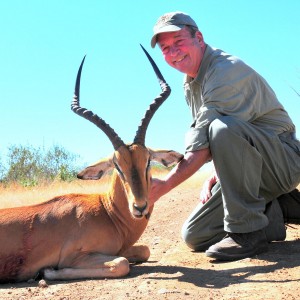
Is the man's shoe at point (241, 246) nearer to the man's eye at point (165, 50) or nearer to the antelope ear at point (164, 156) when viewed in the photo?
the antelope ear at point (164, 156)

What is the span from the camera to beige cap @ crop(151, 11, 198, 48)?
6723 millimetres

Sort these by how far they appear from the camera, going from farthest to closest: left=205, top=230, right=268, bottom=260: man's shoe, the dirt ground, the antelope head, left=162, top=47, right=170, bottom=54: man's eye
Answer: left=162, top=47, right=170, bottom=54: man's eye < left=205, top=230, right=268, bottom=260: man's shoe < the antelope head < the dirt ground

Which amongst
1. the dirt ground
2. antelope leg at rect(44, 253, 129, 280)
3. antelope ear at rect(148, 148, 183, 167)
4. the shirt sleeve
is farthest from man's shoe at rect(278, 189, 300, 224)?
antelope leg at rect(44, 253, 129, 280)

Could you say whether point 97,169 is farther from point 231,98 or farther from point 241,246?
point 241,246

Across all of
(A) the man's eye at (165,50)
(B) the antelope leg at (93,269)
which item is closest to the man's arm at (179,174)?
(B) the antelope leg at (93,269)

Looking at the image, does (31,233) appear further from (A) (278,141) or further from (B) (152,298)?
(A) (278,141)

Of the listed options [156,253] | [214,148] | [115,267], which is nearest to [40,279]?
[115,267]

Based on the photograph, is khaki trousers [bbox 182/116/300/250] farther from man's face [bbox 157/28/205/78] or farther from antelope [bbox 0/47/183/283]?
man's face [bbox 157/28/205/78]

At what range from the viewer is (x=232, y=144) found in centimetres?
621

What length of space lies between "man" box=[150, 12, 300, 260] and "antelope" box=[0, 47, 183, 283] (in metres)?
0.46

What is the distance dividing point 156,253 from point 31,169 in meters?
21.3

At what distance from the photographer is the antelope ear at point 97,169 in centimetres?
680

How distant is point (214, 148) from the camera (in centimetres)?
625

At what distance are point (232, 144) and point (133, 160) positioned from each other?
112cm
